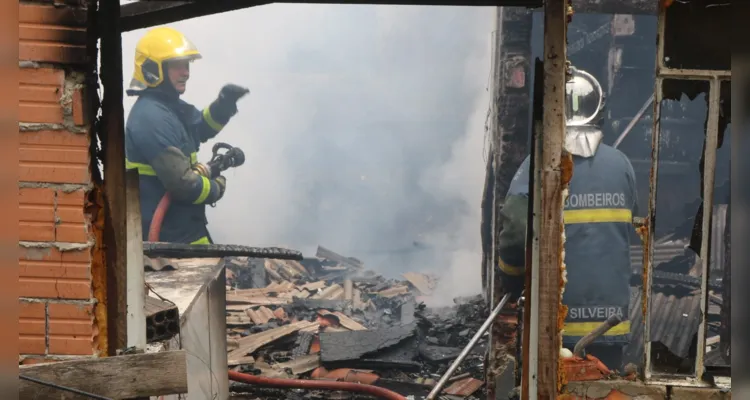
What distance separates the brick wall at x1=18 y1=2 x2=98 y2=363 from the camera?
7.64ft

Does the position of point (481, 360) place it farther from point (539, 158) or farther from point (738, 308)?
point (738, 308)

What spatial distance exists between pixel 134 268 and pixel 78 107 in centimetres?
64

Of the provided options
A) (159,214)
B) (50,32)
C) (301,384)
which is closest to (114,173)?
(50,32)

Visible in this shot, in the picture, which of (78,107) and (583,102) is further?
(583,102)

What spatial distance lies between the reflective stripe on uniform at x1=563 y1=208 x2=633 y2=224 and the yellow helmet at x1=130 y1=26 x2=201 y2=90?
217 inches

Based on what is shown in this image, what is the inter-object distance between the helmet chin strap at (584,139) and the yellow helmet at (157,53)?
17.3ft

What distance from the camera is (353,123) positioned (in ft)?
60.3

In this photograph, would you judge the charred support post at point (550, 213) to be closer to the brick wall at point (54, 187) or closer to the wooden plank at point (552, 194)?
the wooden plank at point (552, 194)

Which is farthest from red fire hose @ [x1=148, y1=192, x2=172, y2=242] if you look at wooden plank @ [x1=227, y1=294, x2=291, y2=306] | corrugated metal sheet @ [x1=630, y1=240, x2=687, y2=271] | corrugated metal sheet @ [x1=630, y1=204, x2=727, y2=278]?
corrugated metal sheet @ [x1=630, y1=240, x2=687, y2=271]

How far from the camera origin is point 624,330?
207 inches

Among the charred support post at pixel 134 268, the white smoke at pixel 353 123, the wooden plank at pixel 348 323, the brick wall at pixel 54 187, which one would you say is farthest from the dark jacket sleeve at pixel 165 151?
the white smoke at pixel 353 123

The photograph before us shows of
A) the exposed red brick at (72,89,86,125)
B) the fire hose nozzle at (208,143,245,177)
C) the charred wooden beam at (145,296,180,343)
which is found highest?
the exposed red brick at (72,89,86,125)

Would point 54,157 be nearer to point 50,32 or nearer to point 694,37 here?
point 50,32

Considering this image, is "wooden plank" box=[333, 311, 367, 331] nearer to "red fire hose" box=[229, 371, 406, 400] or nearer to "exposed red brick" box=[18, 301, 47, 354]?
"red fire hose" box=[229, 371, 406, 400]
